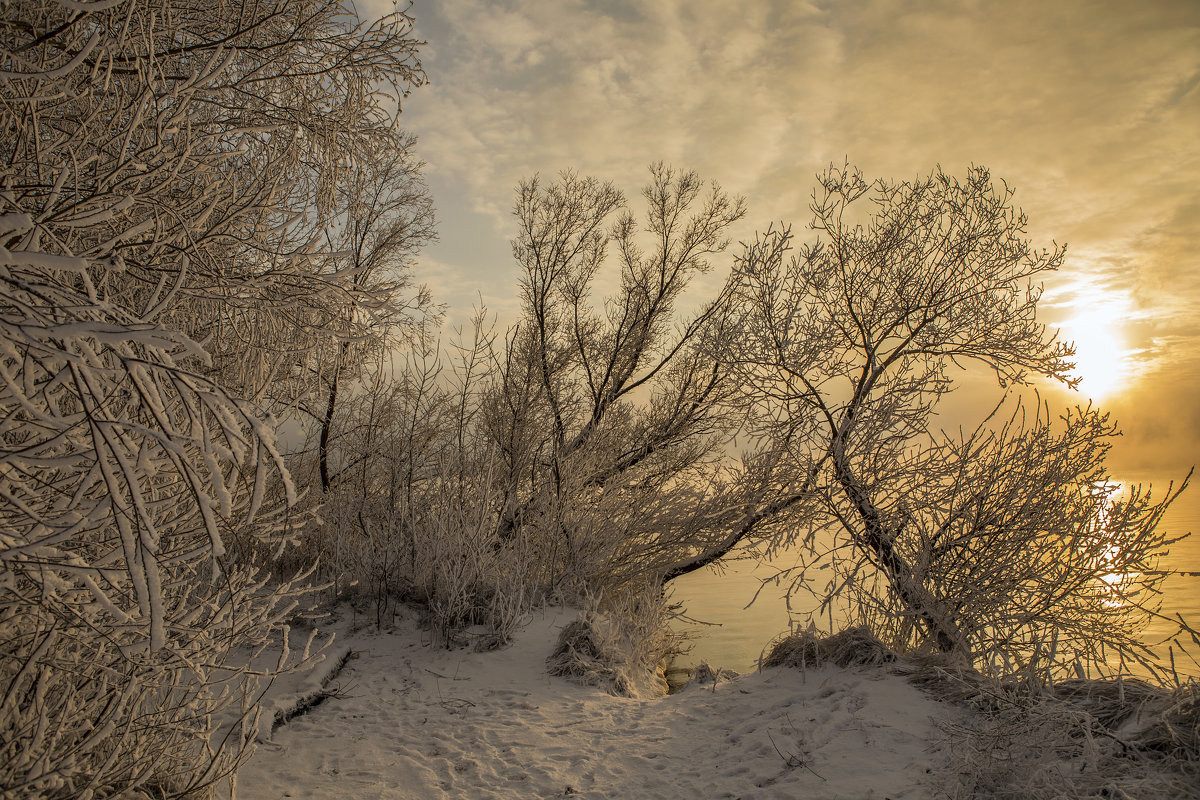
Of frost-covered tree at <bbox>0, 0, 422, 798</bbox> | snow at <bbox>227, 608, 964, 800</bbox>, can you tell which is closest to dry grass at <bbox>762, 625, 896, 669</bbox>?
snow at <bbox>227, 608, 964, 800</bbox>

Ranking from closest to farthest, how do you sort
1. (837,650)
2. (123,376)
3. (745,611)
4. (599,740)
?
(123,376) → (599,740) → (837,650) → (745,611)

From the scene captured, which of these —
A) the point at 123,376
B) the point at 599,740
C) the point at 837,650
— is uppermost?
the point at 123,376

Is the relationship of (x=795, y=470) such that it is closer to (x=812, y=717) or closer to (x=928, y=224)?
(x=928, y=224)

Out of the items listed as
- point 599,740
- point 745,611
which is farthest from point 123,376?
point 745,611

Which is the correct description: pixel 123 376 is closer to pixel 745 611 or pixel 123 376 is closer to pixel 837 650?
Answer: pixel 837 650

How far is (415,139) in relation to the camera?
34.2ft

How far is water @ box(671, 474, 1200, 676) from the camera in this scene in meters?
8.38

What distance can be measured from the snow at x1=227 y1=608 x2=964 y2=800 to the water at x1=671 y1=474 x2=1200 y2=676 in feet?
5.58

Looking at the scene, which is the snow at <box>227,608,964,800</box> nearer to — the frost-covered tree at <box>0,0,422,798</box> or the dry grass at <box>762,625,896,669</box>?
the dry grass at <box>762,625,896,669</box>

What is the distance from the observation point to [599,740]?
14.8 feet

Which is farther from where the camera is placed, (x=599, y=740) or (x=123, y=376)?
(x=599, y=740)

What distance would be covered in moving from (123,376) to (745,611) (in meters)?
11.6

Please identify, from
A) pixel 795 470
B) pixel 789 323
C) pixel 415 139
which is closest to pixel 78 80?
pixel 789 323

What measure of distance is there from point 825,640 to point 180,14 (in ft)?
18.9
